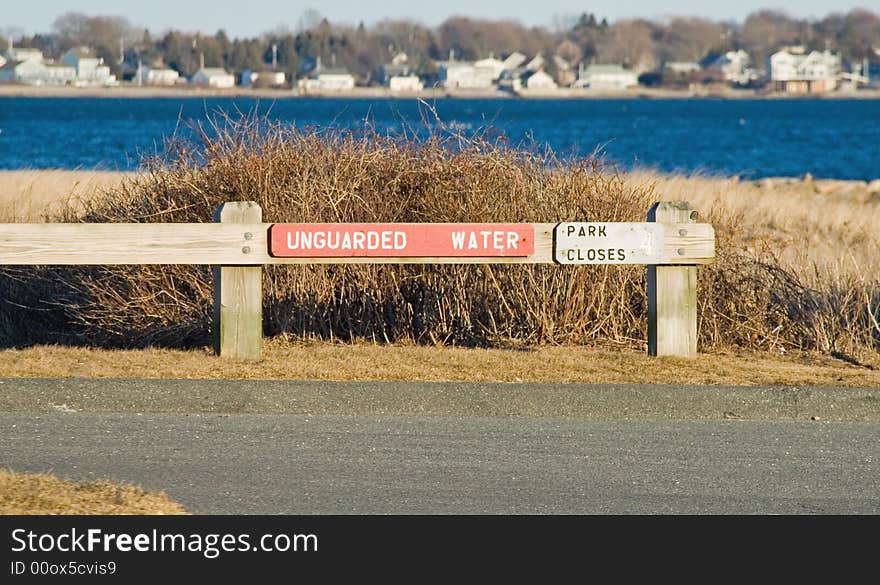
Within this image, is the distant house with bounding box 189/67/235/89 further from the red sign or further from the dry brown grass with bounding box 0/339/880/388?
the red sign

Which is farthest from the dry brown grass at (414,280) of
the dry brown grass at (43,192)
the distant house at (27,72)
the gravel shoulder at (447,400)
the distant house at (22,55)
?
the distant house at (22,55)

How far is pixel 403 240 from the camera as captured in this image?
8.89 meters

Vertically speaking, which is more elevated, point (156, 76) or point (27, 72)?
point (27, 72)

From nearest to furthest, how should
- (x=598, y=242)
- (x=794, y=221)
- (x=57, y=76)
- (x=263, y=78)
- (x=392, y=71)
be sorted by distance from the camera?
(x=598, y=242) < (x=794, y=221) < (x=263, y=78) < (x=392, y=71) < (x=57, y=76)

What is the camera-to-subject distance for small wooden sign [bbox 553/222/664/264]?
891 cm

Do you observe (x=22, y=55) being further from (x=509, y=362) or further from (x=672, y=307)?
(x=672, y=307)

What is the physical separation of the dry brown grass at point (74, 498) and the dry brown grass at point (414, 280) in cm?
470

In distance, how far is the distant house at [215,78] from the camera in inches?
7052

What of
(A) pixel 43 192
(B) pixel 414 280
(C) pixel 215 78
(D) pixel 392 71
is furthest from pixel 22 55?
(B) pixel 414 280

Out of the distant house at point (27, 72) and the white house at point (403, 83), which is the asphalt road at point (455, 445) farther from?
the distant house at point (27, 72)

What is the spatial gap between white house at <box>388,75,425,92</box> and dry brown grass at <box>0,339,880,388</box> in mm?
178638

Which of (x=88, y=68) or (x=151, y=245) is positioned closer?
(x=151, y=245)

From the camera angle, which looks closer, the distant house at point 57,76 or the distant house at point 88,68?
the distant house at point 88,68

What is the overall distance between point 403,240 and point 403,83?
18038 cm
